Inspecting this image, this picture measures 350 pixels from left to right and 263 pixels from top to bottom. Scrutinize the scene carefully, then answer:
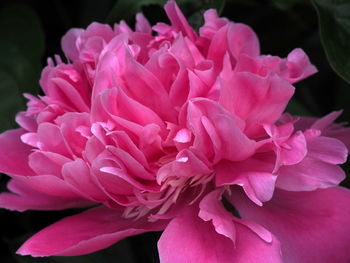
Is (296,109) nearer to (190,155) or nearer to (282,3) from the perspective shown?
(282,3)

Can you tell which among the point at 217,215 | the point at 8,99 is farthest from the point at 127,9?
the point at 217,215

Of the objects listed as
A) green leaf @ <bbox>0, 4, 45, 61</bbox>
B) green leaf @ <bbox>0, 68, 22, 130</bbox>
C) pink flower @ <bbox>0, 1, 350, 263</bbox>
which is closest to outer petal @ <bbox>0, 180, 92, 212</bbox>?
pink flower @ <bbox>0, 1, 350, 263</bbox>

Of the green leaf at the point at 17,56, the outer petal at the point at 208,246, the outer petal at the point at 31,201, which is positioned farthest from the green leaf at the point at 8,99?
the outer petal at the point at 208,246

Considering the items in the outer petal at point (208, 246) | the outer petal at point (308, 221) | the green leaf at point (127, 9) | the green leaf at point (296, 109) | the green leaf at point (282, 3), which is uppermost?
the green leaf at point (127, 9)

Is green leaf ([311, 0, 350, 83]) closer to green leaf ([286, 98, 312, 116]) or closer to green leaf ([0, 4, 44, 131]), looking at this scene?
green leaf ([286, 98, 312, 116])

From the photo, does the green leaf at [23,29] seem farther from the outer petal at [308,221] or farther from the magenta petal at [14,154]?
the outer petal at [308,221]

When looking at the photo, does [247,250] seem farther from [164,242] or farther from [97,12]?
[97,12]
